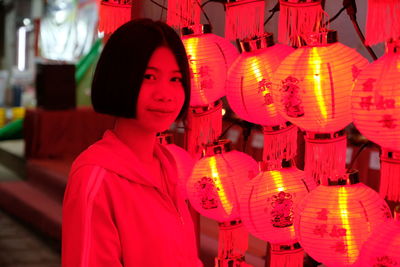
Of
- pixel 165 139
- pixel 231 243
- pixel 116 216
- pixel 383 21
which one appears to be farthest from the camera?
pixel 165 139

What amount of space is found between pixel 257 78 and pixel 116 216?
0.88 m

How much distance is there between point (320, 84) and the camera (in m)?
1.65

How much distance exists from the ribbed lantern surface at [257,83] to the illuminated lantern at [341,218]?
343 mm

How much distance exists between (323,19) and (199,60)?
20.3 inches

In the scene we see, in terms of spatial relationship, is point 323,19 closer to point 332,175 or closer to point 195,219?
point 332,175

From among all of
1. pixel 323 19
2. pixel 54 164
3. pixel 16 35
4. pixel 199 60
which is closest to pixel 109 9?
pixel 199 60

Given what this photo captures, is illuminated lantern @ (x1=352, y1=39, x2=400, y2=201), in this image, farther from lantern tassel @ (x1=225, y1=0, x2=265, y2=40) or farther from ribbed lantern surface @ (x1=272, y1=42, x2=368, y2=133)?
lantern tassel @ (x1=225, y1=0, x2=265, y2=40)

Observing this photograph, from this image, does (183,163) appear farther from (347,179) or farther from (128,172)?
(128,172)

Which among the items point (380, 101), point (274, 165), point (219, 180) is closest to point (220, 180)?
point (219, 180)

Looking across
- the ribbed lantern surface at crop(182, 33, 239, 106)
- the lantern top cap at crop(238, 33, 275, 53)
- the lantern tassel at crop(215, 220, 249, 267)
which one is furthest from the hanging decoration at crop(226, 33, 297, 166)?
the lantern tassel at crop(215, 220, 249, 267)

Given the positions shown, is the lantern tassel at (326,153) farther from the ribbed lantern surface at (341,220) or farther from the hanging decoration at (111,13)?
A: the hanging decoration at (111,13)

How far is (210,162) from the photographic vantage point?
216cm

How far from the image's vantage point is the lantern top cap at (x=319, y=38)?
1.66 m

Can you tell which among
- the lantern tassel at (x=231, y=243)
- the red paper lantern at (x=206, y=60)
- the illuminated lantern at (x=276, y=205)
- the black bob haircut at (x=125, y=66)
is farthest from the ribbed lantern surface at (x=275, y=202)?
the black bob haircut at (x=125, y=66)
